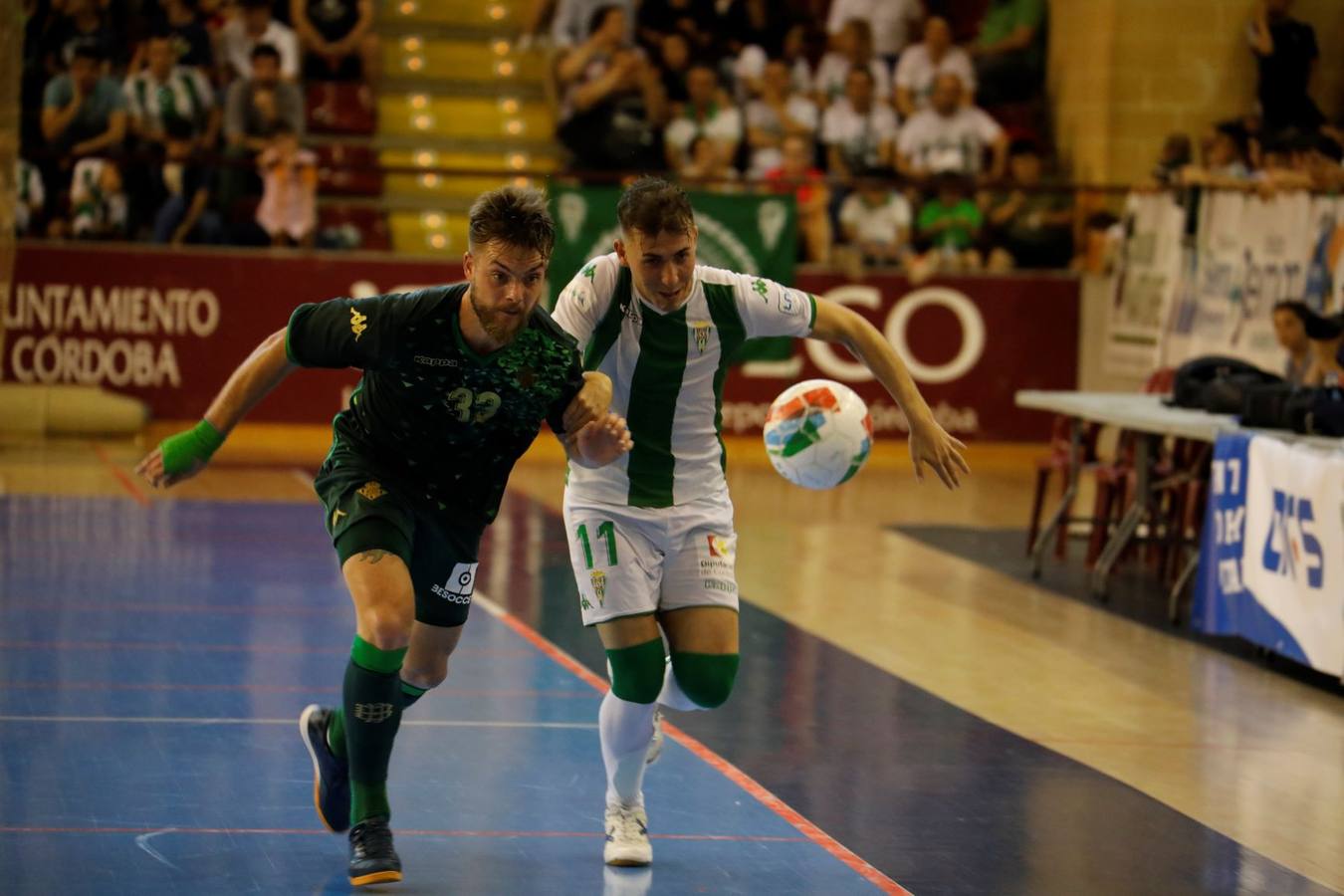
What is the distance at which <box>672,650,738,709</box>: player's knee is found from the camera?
18.7 ft

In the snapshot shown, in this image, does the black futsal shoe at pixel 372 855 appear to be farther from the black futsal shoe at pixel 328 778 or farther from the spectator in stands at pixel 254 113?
the spectator in stands at pixel 254 113

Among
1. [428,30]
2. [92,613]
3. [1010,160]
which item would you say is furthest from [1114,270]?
[92,613]

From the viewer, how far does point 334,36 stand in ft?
62.1

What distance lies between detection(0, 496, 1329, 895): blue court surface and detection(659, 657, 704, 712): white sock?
0.43 metres

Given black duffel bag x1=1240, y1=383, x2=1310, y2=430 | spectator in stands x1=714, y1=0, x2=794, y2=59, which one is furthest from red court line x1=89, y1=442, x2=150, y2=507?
spectator in stands x1=714, y1=0, x2=794, y2=59

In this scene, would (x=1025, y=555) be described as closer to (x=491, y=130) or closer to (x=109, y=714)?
(x=109, y=714)

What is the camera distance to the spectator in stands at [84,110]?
54.4 ft

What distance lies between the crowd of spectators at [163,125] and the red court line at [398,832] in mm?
10598

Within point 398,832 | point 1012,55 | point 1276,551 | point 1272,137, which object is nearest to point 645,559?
point 398,832

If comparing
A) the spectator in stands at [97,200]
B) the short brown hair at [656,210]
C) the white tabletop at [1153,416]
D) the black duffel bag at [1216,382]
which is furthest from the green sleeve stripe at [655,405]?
the spectator in stands at [97,200]

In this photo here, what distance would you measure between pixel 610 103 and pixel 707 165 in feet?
3.89

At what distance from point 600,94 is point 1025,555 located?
24.5 ft

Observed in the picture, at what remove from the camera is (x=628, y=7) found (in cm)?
1928

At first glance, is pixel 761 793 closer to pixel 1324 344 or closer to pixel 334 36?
pixel 1324 344
